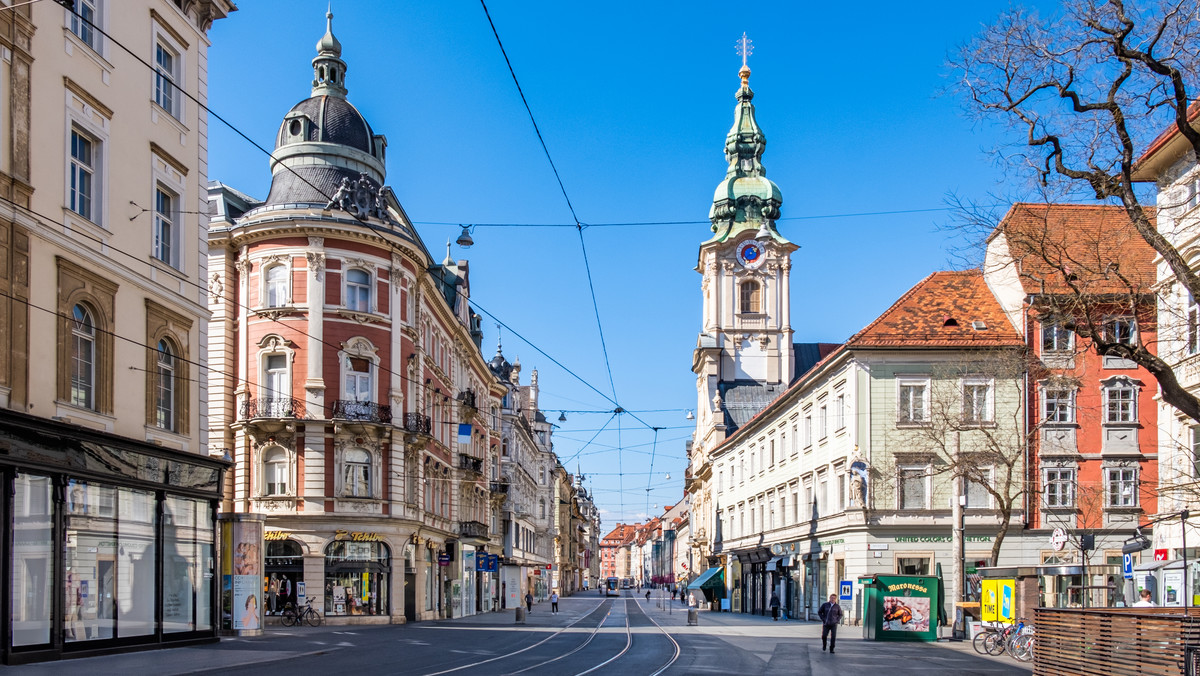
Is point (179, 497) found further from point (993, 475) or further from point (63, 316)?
point (993, 475)

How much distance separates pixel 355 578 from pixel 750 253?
5935 cm

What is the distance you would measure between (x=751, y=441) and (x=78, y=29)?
5231 centimetres

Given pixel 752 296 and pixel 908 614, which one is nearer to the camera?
pixel 908 614

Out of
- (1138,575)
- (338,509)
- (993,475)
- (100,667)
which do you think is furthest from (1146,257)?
(100,667)

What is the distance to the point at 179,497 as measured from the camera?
2586 centimetres

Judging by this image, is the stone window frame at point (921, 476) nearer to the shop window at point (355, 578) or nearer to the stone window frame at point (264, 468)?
the shop window at point (355, 578)

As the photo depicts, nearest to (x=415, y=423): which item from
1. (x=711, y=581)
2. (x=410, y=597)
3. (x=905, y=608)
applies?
(x=410, y=597)

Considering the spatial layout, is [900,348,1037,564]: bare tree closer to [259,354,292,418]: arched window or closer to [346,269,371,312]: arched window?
[346,269,371,312]: arched window

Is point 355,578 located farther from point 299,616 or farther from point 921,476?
point 921,476

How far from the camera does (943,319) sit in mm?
46250

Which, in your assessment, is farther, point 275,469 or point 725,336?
point 725,336

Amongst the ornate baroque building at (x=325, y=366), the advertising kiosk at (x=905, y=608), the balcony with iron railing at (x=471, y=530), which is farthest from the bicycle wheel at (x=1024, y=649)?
the balcony with iron railing at (x=471, y=530)

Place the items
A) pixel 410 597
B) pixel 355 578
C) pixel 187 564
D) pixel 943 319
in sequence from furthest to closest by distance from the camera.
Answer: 1. pixel 943 319
2. pixel 410 597
3. pixel 355 578
4. pixel 187 564

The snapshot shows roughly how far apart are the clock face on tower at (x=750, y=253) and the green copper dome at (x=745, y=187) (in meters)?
1.20
